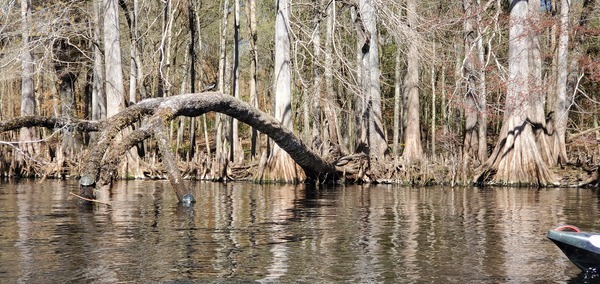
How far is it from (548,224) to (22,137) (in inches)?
680

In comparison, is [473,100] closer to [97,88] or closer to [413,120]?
[413,120]

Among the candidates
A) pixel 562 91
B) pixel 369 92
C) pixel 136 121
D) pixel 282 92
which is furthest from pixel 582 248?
pixel 562 91

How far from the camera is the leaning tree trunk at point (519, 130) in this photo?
18.4 m

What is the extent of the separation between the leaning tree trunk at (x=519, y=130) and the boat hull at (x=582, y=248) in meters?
11.8

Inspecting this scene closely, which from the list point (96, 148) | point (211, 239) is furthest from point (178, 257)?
point (96, 148)

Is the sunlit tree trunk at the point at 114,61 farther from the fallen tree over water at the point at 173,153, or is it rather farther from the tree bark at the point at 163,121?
the tree bark at the point at 163,121

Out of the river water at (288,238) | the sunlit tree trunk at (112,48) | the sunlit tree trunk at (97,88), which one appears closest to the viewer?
the river water at (288,238)

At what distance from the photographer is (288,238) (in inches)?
345

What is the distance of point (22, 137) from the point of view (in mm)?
22797

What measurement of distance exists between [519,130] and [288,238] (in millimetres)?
11574

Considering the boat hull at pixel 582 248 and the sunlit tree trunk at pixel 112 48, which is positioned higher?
the sunlit tree trunk at pixel 112 48

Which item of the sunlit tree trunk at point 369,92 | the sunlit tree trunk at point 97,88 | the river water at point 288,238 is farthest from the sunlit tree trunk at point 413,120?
the sunlit tree trunk at point 97,88

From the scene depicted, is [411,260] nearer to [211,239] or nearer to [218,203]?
[211,239]

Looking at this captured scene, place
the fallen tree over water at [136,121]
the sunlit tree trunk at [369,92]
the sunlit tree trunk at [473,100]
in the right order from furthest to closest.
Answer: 1. the sunlit tree trunk at [473,100]
2. the sunlit tree trunk at [369,92]
3. the fallen tree over water at [136,121]
